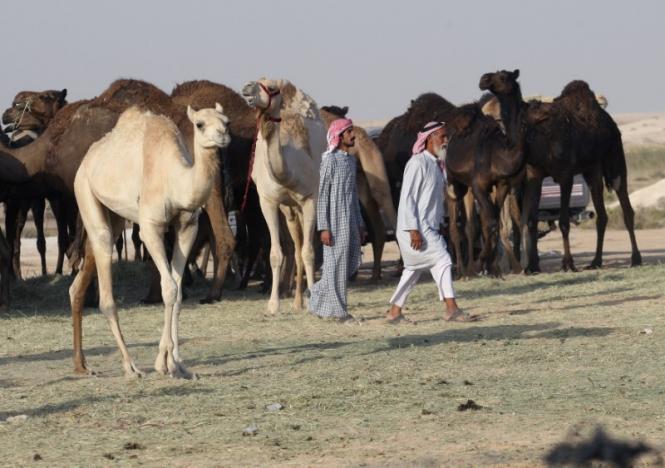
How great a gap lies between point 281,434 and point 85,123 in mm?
9321

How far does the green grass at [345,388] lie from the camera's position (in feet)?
24.0

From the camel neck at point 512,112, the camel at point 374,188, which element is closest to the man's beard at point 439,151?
the camel neck at point 512,112

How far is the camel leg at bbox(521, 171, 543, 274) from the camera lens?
1848 centimetres

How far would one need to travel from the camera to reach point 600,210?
19656 mm

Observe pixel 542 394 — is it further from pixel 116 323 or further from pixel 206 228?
pixel 206 228

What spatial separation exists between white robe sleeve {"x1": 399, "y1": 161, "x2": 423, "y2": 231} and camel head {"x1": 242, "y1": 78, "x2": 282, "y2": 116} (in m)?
1.30

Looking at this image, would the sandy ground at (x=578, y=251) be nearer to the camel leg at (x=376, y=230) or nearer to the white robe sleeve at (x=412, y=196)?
the camel leg at (x=376, y=230)

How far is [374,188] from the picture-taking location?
18297mm

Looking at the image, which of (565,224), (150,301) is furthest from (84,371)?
(565,224)

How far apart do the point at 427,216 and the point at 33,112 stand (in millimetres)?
8174

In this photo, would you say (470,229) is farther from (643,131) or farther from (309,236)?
(643,131)

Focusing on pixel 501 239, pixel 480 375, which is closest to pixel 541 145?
pixel 501 239

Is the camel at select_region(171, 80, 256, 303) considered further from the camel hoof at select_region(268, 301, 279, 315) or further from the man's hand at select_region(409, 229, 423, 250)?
the man's hand at select_region(409, 229, 423, 250)

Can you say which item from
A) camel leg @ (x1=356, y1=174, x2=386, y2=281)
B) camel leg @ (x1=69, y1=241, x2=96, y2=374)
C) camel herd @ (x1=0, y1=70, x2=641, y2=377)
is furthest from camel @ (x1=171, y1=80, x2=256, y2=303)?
camel leg @ (x1=69, y1=241, x2=96, y2=374)
